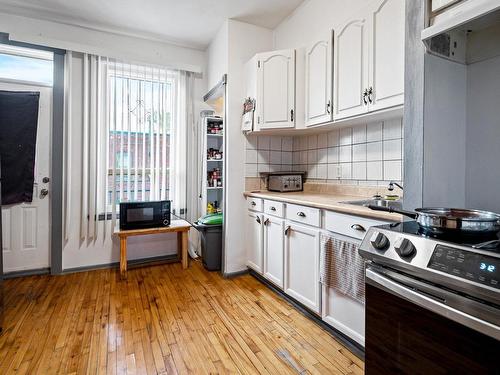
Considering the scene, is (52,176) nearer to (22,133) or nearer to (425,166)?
(22,133)

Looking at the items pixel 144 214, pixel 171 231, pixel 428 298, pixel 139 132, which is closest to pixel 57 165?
pixel 139 132

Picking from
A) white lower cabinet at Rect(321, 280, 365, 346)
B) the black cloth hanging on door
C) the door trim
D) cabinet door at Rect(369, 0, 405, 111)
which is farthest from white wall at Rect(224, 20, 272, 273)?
the black cloth hanging on door

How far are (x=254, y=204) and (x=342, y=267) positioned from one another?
1188 mm

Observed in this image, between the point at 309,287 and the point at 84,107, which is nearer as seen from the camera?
the point at 309,287

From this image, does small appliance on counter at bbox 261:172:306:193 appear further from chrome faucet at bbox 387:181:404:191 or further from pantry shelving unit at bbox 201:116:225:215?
chrome faucet at bbox 387:181:404:191

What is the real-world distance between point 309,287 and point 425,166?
115 centimetres

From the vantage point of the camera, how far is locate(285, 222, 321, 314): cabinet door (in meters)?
1.85

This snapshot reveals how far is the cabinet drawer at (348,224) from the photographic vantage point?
1.47 m

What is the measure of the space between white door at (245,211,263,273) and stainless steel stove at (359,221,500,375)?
1.58m

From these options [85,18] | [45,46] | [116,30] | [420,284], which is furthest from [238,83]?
[420,284]

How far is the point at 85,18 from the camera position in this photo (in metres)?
2.70

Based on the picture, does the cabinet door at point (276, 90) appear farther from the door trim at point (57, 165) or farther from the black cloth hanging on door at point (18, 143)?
the black cloth hanging on door at point (18, 143)

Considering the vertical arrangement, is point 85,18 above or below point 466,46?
above

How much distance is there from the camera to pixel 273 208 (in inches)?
91.0
